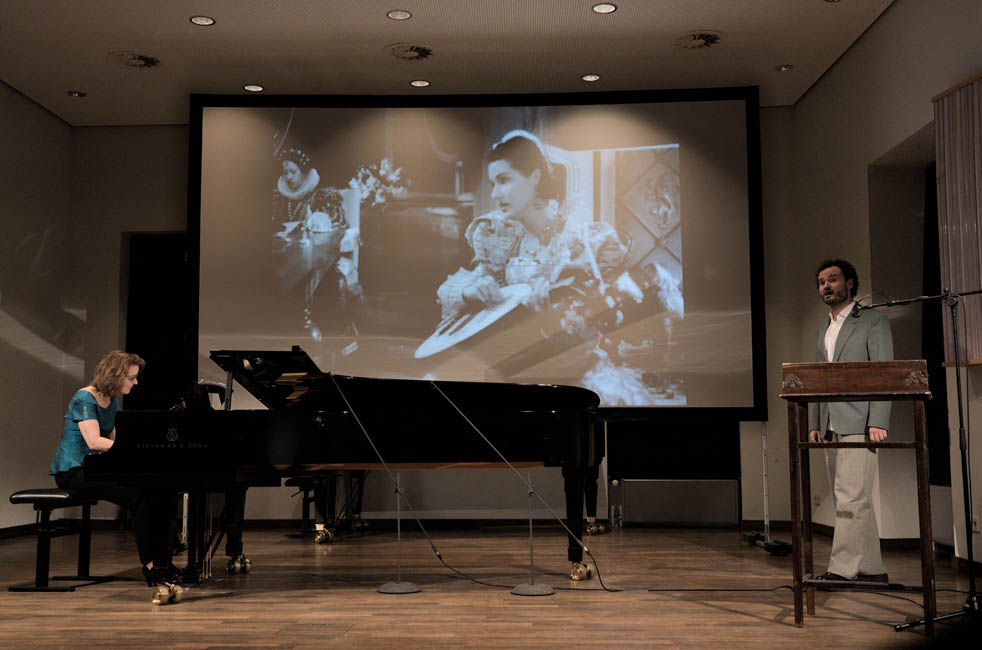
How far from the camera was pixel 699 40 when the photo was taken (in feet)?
20.3

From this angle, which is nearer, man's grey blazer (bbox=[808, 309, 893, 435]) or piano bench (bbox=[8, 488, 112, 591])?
man's grey blazer (bbox=[808, 309, 893, 435])

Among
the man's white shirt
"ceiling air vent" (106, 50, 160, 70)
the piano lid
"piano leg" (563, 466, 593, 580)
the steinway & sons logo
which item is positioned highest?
"ceiling air vent" (106, 50, 160, 70)

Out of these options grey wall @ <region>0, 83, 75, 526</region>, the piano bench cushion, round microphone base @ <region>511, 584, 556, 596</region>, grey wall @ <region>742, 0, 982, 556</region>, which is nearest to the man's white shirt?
grey wall @ <region>742, 0, 982, 556</region>

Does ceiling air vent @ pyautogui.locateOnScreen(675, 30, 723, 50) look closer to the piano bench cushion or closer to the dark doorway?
the dark doorway

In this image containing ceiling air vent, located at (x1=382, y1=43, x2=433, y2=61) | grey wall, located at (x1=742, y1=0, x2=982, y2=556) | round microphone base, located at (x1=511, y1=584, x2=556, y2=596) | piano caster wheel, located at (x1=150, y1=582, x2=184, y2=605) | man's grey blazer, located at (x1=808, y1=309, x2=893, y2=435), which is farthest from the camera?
ceiling air vent, located at (x1=382, y1=43, x2=433, y2=61)

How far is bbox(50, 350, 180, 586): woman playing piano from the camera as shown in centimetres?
408

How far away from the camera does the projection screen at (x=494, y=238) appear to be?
6.81 m

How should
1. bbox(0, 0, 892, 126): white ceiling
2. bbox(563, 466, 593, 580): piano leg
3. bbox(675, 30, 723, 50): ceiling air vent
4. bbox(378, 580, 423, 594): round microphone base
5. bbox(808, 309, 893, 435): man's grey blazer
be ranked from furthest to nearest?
bbox(675, 30, 723, 50): ceiling air vent < bbox(0, 0, 892, 126): white ceiling < bbox(563, 466, 593, 580): piano leg < bbox(378, 580, 423, 594): round microphone base < bbox(808, 309, 893, 435): man's grey blazer

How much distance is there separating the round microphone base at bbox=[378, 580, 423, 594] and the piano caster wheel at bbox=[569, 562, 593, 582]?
764mm

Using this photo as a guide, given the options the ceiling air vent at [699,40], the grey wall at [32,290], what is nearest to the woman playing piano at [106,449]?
the grey wall at [32,290]

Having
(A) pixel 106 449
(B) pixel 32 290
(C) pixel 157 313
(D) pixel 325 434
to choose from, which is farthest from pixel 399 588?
(C) pixel 157 313

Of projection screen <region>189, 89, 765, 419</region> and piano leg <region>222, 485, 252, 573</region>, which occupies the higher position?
projection screen <region>189, 89, 765, 419</region>

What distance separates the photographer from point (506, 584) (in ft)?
14.8

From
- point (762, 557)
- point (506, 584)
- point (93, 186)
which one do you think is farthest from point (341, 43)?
point (762, 557)
